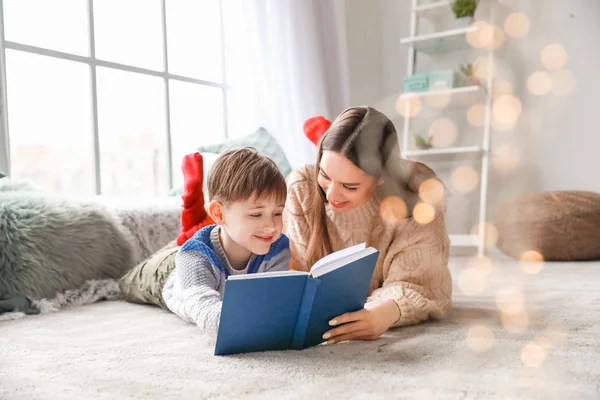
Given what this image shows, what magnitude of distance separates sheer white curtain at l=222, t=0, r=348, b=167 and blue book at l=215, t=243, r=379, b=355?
64.8 inches

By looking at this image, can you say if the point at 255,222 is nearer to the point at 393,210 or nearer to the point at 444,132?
the point at 393,210

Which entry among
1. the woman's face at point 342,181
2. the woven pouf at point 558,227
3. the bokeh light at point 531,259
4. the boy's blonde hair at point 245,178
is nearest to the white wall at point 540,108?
the woven pouf at point 558,227

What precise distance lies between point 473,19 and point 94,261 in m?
2.35

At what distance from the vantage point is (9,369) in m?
0.90

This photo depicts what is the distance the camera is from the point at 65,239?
5.12 ft

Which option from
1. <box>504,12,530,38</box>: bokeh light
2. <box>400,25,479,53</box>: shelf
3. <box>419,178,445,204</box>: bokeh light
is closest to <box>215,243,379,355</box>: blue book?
<box>419,178,445,204</box>: bokeh light

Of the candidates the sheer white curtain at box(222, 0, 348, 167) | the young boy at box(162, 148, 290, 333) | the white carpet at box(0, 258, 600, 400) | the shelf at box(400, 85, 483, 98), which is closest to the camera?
the white carpet at box(0, 258, 600, 400)

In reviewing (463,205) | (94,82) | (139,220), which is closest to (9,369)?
(139,220)

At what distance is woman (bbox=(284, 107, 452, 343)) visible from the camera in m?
1.19

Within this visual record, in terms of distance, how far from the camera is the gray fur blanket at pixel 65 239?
56.8 inches

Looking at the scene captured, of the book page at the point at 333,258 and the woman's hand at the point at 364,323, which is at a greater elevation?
the book page at the point at 333,258

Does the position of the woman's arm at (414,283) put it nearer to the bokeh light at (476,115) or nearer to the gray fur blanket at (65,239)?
the gray fur blanket at (65,239)

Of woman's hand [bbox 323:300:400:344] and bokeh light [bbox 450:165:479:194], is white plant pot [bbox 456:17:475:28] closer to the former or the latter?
bokeh light [bbox 450:165:479:194]

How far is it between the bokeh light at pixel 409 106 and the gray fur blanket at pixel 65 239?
5.68 ft
